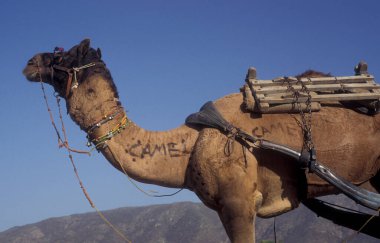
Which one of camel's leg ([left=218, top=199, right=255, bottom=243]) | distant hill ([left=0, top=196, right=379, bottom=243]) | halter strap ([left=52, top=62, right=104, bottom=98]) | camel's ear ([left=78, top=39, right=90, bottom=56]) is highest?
camel's ear ([left=78, top=39, right=90, bottom=56])

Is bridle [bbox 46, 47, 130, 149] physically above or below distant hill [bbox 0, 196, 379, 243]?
above

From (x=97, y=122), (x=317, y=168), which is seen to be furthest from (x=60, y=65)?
(x=317, y=168)

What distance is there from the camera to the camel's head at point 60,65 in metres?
6.24

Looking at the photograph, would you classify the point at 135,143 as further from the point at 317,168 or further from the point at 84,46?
the point at 317,168

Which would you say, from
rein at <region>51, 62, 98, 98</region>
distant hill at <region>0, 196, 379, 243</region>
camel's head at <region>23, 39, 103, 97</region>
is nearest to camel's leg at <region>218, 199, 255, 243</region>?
rein at <region>51, 62, 98, 98</region>

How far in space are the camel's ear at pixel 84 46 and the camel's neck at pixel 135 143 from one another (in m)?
0.43

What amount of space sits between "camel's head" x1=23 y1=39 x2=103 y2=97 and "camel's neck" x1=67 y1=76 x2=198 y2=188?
0.27 m

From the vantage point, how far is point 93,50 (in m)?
6.44

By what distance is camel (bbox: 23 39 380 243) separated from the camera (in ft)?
18.0

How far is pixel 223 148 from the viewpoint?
5.57 metres

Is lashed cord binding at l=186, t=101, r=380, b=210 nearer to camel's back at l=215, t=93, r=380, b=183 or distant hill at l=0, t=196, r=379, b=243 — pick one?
camel's back at l=215, t=93, r=380, b=183

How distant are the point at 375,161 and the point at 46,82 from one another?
187 inches

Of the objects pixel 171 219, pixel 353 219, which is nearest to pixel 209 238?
pixel 171 219

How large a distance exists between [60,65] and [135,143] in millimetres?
1567
